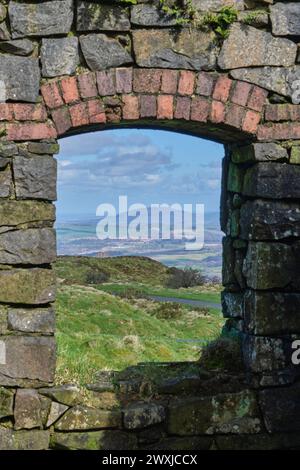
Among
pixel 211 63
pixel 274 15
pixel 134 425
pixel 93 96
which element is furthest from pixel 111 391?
pixel 274 15

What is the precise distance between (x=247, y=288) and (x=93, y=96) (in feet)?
7.70

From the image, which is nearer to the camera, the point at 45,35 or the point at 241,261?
the point at 45,35

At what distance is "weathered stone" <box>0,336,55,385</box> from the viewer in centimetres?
587

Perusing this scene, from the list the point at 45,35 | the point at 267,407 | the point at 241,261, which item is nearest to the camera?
the point at 45,35

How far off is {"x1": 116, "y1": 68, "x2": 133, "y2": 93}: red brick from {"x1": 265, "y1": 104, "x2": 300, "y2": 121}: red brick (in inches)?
52.7

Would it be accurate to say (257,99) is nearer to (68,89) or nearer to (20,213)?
(68,89)

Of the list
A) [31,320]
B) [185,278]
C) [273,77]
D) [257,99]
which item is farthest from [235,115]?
[185,278]

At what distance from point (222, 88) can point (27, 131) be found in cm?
185

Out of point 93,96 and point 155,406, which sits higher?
point 93,96

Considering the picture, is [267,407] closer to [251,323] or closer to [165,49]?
[251,323]

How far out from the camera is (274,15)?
246 inches

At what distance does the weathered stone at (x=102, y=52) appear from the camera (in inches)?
236

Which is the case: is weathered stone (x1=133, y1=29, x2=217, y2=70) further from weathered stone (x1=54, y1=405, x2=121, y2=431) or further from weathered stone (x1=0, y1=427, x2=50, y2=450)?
weathered stone (x1=0, y1=427, x2=50, y2=450)

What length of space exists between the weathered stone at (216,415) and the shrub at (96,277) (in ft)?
36.9
